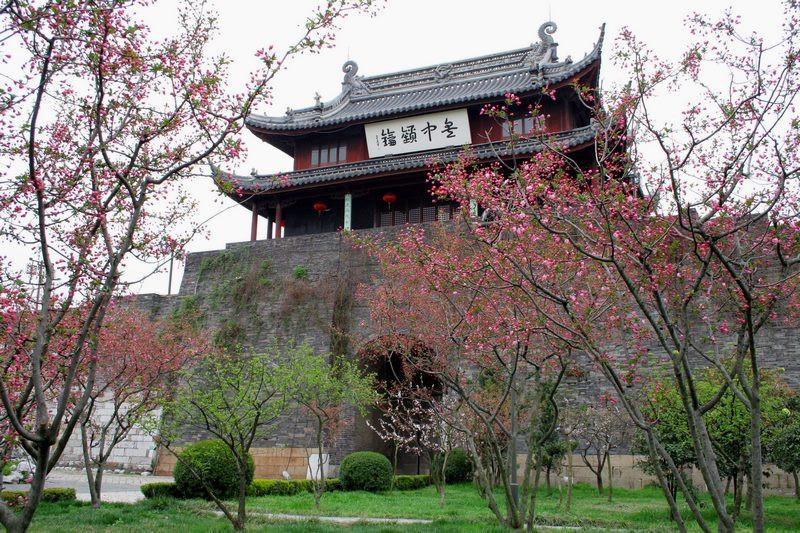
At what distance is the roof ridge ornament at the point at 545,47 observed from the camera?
2191cm

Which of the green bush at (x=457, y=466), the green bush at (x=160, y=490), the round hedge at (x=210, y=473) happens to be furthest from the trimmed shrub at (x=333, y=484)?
the green bush at (x=160, y=490)

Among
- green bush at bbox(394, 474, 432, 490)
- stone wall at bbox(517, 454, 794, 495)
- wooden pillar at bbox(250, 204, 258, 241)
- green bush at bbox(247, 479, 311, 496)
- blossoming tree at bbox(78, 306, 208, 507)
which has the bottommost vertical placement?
green bush at bbox(394, 474, 432, 490)

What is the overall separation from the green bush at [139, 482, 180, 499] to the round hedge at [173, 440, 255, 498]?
0.43 feet

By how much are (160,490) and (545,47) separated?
691 inches

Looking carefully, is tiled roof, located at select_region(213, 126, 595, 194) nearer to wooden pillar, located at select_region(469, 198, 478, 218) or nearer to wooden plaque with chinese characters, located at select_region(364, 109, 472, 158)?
wooden plaque with chinese characters, located at select_region(364, 109, 472, 158)

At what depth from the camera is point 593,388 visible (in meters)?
15.5

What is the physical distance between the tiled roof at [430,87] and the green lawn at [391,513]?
11.9 meters

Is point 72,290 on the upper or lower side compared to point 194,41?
lower

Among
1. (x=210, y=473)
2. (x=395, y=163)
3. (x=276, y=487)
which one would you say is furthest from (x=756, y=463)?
(x=395, y=163)

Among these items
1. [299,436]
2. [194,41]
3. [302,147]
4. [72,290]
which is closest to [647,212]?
[194,41]

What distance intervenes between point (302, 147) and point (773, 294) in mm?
19600

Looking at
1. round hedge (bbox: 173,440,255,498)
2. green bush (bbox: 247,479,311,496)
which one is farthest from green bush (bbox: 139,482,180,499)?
green bush (bbox: 247,479,311,496)

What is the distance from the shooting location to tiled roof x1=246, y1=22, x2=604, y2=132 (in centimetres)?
2091

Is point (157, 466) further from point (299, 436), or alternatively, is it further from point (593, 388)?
point (593, 388)
